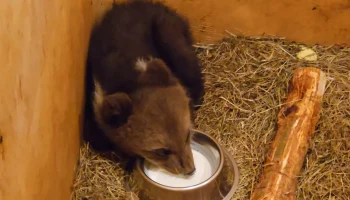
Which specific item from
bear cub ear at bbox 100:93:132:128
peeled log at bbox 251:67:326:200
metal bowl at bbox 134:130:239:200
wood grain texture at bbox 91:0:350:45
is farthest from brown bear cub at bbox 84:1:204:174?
peeled log at bbox 251:67:326:200

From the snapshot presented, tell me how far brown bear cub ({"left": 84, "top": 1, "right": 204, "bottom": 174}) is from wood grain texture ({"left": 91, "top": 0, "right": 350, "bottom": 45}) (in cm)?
22

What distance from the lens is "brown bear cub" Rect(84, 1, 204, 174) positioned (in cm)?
271

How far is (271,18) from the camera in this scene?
11.7 feet

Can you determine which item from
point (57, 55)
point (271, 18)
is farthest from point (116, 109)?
point (271, 18)

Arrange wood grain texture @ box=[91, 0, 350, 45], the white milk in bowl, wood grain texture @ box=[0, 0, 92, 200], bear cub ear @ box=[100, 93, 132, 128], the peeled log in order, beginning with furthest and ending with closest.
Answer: wood grain texture @ box=[91, 0, 350, 45] < the white milk in bowl < the peeled log < bear cub ear @ box=[100, 93, 132, 128] < wood grain texture @ box=[0, 0, 92, 200]

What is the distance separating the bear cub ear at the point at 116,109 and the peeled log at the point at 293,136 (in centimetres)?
74

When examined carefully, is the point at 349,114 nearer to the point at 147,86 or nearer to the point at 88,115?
the point at 147,86

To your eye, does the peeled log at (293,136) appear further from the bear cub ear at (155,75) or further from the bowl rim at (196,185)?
the bear cub ear at (155,75)

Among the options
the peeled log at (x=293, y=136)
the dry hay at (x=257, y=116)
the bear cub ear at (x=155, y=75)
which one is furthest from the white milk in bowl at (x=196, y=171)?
the bear cub ear at (x=155, y=75)

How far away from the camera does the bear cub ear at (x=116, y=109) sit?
2.66m

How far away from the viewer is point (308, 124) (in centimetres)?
298

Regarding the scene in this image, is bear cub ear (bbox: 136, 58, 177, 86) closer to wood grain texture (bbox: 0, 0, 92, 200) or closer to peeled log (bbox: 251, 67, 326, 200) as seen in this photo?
wood grain texture (bbox: 0, 0, 92, 200)

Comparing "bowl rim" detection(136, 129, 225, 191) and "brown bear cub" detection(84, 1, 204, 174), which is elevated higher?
"brown bear cub" detection(84, 1, 204, 174)

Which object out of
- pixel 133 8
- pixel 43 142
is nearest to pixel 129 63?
pixel 133 8
